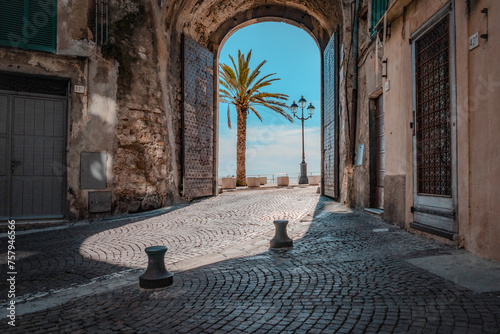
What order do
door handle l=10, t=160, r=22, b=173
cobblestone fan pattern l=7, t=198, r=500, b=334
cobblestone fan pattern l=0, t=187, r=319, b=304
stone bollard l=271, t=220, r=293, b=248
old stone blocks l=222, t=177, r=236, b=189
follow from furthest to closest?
old stone blocks l=222, t=177, r=236, b=189 < door handle l=10, t=160, r=22, b=173 < stone bollard l=271, t=220, r=293, b=248 < cobblestone fan pattern l=0, t=187, r=319, b=304 < cobblestone fan pattern l=7, t=198, r=500, b=334

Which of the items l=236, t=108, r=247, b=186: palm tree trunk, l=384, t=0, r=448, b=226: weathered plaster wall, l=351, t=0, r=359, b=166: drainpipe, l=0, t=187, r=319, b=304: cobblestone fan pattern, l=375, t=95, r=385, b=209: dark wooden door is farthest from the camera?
l=236, t=108, r=247, b=186: palm tree trunk

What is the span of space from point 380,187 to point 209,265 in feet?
18.9

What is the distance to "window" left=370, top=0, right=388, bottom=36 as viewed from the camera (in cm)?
750

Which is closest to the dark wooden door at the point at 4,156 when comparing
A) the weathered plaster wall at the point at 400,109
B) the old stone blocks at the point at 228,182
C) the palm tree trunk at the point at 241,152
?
the weathered plaster wall at the point at 400,109

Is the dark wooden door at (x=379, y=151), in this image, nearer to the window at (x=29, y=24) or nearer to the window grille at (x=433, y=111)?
the window grille at (x=433, y=111)

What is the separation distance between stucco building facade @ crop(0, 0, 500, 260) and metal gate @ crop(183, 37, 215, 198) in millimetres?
77

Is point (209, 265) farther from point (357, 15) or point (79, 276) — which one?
point (357, 15)

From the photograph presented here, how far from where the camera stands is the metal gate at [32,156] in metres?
8.50

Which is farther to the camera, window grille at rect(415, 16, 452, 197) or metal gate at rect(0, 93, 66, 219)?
metal gate at rect(0, 93, 66, 219)

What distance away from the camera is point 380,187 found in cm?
896

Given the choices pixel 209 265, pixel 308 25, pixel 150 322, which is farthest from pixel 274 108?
pixel 150 322

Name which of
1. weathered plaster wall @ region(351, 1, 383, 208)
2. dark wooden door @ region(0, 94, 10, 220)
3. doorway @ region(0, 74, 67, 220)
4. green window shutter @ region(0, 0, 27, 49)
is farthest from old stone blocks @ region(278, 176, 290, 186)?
green window shutter @ region(0, 0, 27, 49)

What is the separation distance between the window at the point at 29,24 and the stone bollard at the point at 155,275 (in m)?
7.05

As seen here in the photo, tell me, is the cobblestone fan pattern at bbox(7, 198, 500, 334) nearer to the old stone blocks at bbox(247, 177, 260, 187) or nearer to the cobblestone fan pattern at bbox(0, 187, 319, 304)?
the cobblestone fan pattern at bbox(0, 187, 319, 304)
